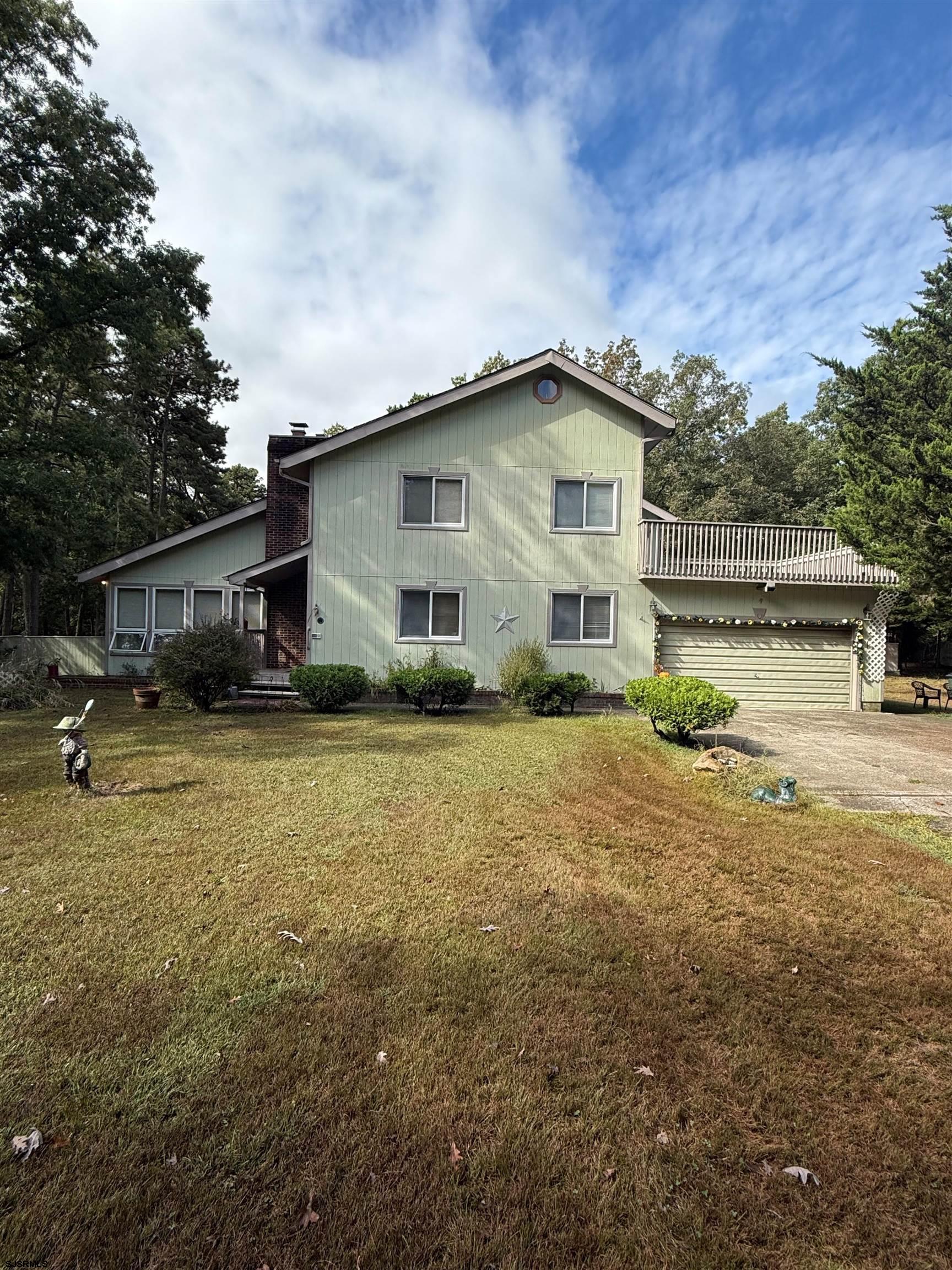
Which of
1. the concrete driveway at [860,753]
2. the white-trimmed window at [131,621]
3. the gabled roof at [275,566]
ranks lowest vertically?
the concrete driveway at [860,753]

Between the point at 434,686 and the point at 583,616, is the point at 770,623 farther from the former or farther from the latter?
the point at 434,686

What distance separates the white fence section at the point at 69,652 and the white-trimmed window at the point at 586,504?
13262 mm

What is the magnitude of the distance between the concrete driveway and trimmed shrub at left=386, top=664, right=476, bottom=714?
4775 mm

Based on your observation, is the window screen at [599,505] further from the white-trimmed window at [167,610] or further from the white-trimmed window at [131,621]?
the white-trimmed window at [131,621]

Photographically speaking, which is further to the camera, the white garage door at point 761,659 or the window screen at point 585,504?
the white garage door at point 761,659

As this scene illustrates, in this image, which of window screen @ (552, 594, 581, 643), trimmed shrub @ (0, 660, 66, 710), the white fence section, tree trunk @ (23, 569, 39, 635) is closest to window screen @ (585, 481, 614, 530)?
window screen @ (552, 594, 581, 643)

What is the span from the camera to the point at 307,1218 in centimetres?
182

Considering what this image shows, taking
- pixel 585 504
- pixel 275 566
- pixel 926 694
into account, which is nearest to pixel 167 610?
pixel 275 566

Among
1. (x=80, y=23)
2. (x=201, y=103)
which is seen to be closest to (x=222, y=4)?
(x=201, y=103)

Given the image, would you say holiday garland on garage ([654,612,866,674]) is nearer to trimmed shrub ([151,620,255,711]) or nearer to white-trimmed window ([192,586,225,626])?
trimmed shrub ([151,620,255,711])

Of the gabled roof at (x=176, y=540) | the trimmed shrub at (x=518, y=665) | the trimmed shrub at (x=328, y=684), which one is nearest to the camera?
the trimmed shrub at (x=328, y=684)

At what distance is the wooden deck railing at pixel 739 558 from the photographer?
13.6 m

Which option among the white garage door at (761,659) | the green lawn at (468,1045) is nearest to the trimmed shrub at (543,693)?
the white garage door at (761,659)

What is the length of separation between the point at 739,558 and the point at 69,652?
1848 centimetres
